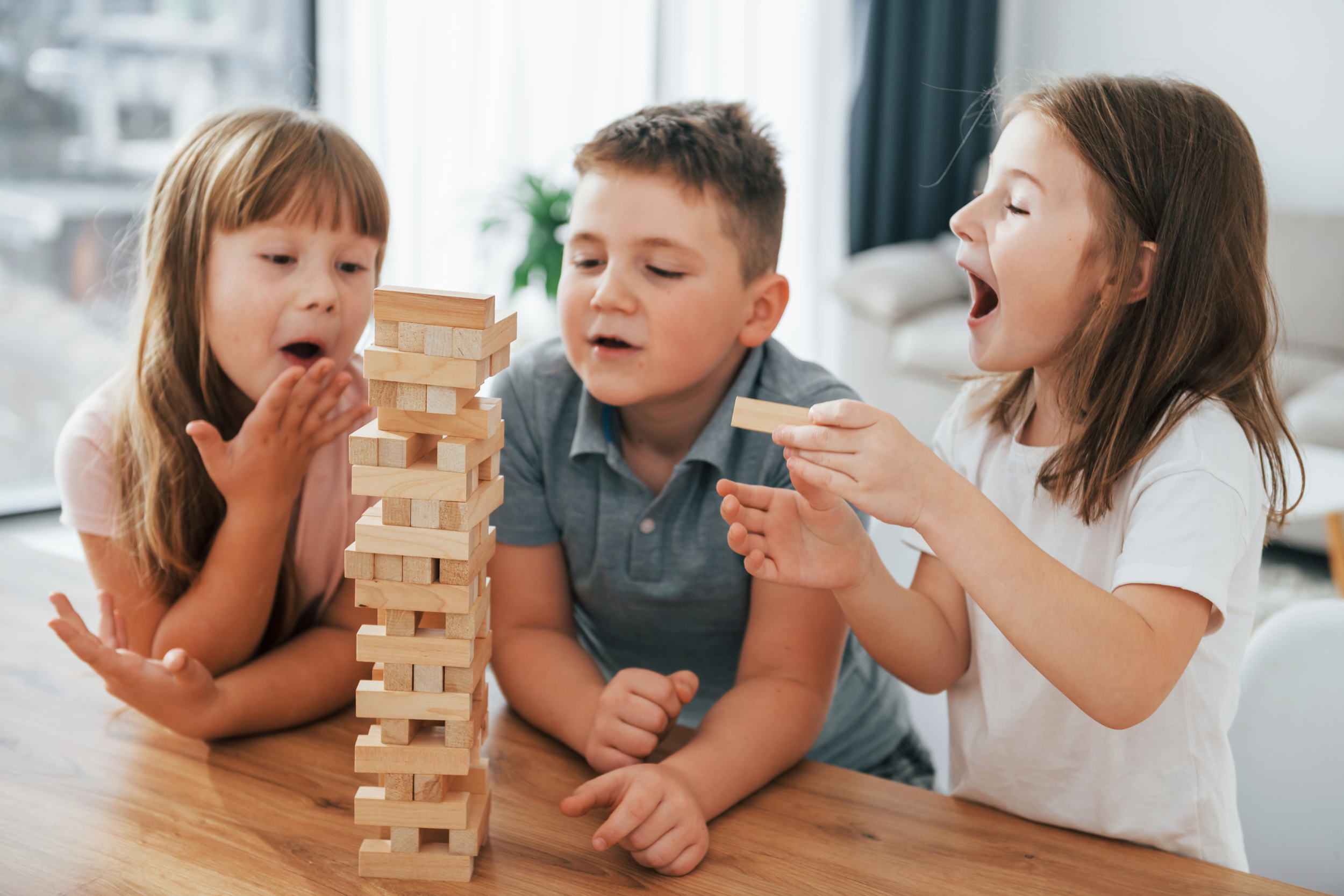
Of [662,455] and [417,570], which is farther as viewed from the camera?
[662,455]

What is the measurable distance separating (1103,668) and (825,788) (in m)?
0.26

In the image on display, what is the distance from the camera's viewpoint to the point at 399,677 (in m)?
0.70

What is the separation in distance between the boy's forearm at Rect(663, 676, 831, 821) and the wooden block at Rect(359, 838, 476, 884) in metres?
0.19

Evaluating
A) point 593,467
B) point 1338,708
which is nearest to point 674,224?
point 593,467

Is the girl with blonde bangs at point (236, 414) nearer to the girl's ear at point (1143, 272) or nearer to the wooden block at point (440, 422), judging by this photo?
the wooden block at point (440, 422)

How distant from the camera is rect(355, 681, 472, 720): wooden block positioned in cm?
70

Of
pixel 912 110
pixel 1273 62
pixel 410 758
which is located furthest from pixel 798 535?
pixel 1273 62

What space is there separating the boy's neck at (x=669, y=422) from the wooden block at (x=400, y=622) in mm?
481

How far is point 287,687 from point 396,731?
289mm

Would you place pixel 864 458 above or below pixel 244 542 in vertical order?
above

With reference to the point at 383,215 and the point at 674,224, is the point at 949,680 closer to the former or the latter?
the point at 674,224

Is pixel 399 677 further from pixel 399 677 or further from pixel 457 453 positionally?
pixel 457 453

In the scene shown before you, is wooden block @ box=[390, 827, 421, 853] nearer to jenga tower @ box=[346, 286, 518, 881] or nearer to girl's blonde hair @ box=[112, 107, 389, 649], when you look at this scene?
jenga tower @ box=[346, 286, 518, 881]

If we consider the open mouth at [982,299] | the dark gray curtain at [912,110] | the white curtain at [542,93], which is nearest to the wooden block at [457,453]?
the open mouth at [982,299]
